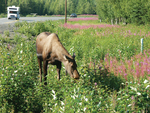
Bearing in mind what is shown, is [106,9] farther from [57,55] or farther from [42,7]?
[42,7]

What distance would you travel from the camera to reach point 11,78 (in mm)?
4867

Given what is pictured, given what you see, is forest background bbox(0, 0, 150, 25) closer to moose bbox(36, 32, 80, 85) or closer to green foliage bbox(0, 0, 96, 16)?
green foliage bbox(0, 0, 96, 16)

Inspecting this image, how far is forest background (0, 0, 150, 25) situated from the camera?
19859mm

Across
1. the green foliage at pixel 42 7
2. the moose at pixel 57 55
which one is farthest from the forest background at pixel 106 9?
the moose at pixel 57 55

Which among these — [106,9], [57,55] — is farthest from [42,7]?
[57,55]

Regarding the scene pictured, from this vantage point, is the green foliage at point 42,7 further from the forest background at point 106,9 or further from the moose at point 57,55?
the moose at point 57,55

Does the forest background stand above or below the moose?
above

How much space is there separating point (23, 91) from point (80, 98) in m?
2.10

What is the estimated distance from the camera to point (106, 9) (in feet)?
110

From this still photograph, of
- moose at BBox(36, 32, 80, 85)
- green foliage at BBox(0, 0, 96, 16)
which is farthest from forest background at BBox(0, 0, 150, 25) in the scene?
moose at BBox(36, 32, 80, 85)

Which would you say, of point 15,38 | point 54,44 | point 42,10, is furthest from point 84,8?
point 54,44

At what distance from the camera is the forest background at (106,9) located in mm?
19859

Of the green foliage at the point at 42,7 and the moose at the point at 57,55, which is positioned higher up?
the green foliage at the point at 42,7

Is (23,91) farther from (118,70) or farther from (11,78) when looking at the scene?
(118,70)
